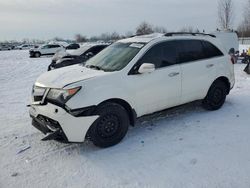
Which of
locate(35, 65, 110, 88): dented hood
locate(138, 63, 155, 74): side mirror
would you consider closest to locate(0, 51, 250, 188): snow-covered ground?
locate(35, 65, 110, 88): dented hood

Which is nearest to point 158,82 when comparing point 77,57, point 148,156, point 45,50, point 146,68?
point 146,68

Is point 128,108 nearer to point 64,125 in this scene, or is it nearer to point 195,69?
point 64,125

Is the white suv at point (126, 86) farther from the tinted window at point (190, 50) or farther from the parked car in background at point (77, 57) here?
the parked car in background at point (77, 57)

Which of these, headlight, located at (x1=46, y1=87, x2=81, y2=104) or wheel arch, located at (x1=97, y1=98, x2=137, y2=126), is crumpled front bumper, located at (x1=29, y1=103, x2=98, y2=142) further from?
wheel arch, located at (x1=97, y1=98, x2=137, y2=126)

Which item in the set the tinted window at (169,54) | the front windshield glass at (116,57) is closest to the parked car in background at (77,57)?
the front windshield glass at (116,57)

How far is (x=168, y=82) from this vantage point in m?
5.04

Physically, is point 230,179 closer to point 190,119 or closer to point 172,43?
point 190,119

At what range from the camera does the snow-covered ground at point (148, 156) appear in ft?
11.4

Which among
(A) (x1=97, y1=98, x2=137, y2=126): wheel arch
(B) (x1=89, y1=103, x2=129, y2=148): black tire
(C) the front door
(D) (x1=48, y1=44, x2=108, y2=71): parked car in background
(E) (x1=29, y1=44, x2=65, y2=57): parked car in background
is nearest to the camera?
(B) (x1=89, y1=103, x2=129, y2=148): black tire

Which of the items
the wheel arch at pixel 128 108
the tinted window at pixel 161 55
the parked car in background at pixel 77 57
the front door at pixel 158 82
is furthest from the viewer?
the parked car in background at pixel 77 57

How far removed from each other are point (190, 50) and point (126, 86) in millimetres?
1855

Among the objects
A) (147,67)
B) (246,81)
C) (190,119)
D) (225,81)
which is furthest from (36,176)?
(246,81)

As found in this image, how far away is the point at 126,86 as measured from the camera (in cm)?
450

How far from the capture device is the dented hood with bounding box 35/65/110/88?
170 inches
